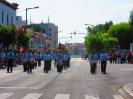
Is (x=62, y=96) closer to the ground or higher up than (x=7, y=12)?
closer to the ground

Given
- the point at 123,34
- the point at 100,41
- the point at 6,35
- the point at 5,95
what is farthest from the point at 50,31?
the point at 5,95

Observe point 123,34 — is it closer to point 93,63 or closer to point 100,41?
point 100,41

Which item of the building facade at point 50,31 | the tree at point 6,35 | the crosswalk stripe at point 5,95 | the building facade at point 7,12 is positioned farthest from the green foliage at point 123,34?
the crosswalk stripe at point 5,95

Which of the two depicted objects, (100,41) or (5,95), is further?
(100,41)

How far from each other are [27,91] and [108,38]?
87732 mm

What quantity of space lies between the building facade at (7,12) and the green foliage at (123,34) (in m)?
39.5

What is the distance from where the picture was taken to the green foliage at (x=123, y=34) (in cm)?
11171

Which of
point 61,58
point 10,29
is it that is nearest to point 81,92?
point 61,58

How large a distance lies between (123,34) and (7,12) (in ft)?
154

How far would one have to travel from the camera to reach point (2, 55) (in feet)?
163

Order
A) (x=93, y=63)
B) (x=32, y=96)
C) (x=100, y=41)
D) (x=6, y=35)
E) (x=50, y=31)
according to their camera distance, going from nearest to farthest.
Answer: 1. (x=32, y=96)
2. (x=93, y=63)
3. (x=6, y=35)
4. (x=100, y=41)
5. (x=50, y=31)

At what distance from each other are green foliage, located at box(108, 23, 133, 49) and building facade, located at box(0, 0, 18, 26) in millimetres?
39507

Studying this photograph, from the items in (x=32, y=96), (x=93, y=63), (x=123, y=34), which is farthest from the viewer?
(x=123, y=34)

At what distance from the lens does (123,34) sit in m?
114
